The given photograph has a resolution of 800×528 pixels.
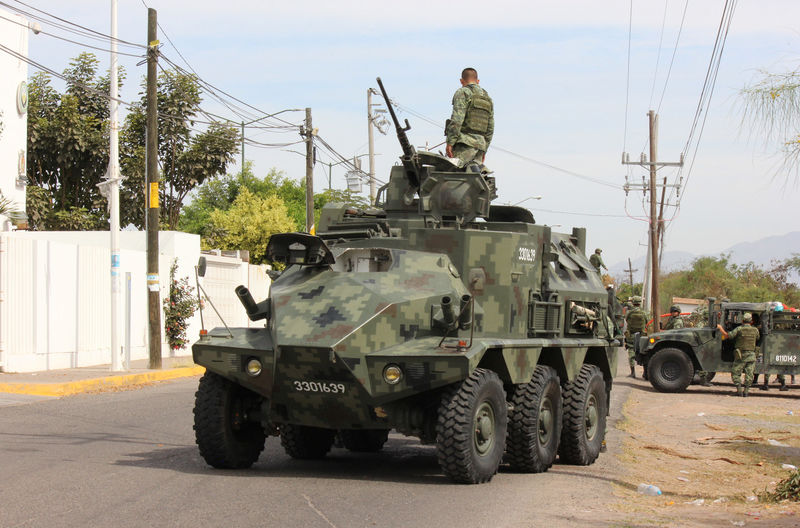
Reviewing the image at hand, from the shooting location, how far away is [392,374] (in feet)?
29.3

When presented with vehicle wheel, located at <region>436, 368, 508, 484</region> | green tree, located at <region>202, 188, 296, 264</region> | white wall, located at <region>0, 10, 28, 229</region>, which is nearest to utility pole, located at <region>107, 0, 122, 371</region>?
white wall, located at <region>0, 10, 28, 229</region>

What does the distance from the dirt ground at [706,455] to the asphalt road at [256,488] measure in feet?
1.49

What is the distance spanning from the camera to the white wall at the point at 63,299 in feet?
68.5

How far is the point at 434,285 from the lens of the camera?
9.77 metres

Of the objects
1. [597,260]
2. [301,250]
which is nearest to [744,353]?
[597,260]

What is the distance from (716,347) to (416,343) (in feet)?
51.0

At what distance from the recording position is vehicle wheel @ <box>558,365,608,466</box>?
37.8 ft

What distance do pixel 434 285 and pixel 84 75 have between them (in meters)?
29.1

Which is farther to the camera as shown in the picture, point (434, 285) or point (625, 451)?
point (625, 451)

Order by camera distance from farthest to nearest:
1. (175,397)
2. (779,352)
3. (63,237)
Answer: (63,237) → (779,352) → (175,397)

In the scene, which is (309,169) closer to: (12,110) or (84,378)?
(12,110)

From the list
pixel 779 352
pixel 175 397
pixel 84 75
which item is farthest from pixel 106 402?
pixel 84 75

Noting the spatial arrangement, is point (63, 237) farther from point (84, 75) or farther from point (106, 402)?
point (106, 402)

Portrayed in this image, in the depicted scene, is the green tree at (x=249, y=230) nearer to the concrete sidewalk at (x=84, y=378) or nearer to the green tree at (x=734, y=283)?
the concrete sidewalk at (x=84, y=378)
